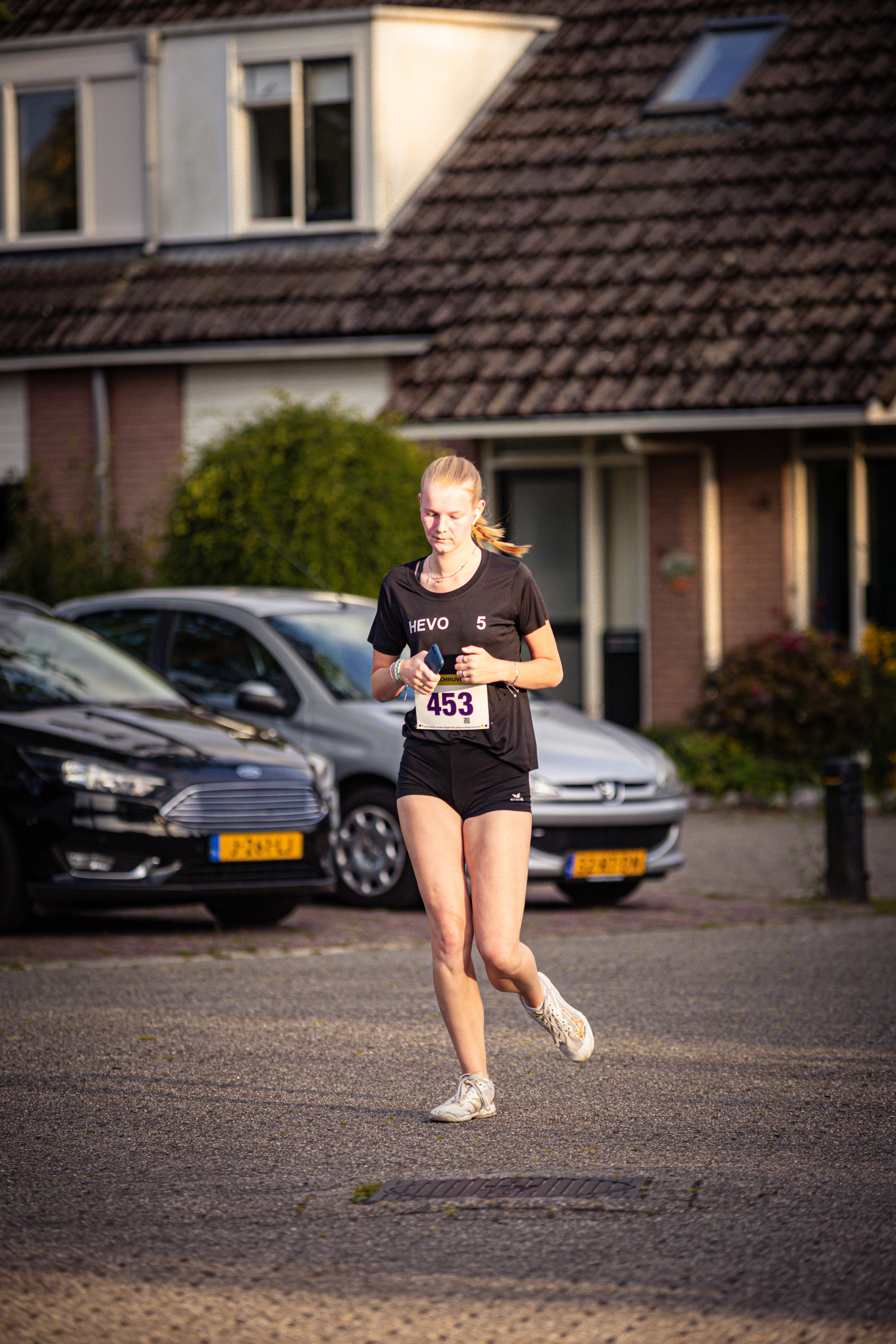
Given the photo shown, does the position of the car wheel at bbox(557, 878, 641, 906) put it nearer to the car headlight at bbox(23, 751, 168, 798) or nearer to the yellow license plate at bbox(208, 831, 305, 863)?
the yellow license plate at bbox(208, 831, 305, 863)

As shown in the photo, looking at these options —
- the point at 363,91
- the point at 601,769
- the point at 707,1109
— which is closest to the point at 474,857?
the point at 707,1109

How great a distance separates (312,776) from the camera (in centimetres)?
1060

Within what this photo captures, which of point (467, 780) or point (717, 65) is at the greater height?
point (717, 65)

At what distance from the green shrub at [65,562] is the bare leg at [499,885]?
11.8 metres

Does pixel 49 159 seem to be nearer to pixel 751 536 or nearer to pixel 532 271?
pixel 532 271

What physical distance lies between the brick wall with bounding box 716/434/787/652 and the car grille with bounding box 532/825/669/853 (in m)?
7.31

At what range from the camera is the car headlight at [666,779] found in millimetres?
11578

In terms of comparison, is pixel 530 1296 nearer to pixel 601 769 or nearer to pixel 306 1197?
pixel 306 1197

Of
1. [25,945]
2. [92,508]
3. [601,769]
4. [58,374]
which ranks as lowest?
[25,945]

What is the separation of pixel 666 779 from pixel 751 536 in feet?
24.5

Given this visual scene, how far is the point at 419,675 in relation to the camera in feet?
19.9

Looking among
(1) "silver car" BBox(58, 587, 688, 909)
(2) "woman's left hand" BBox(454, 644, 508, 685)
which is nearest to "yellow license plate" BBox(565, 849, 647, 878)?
(1) "silver car" BBox(58, 587, 688, 909)

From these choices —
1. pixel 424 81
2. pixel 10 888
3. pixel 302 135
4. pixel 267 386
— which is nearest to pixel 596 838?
pixel 10 888

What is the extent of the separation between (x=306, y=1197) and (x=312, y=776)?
209 inches
